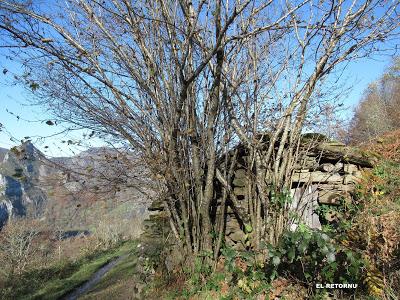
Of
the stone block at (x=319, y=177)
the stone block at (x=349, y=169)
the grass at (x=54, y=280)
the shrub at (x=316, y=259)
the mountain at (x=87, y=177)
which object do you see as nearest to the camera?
the shrub at (x=316, y=259)

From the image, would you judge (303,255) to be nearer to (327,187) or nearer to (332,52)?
(327,187)

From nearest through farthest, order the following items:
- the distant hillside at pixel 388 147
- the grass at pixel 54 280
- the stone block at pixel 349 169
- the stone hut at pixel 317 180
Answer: the stone hut at pixel 317 180 → the stone block at pixel 349 169 → the distant hillside at pixel 388 147 → the grass at pixel 54 280

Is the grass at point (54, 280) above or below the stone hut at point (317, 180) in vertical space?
below

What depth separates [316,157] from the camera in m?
5.35

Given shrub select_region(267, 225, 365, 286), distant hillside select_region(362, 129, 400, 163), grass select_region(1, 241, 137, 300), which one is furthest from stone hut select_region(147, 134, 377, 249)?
grass select_region(1, 241, 137, 300)

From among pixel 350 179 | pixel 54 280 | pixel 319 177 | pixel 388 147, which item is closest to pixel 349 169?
pixel 350 179

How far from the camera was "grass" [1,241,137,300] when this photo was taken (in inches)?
461

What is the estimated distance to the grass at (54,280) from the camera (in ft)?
38.4

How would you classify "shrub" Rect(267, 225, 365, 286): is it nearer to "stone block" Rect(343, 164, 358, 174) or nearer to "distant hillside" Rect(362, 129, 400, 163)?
"stone block" Rect(343, 164, 358, 174)

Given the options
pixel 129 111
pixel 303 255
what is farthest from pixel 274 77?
pixel 303 255

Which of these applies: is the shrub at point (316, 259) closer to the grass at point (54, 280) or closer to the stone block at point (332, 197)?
the stone block at point (332, 197)

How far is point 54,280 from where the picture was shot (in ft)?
47.1

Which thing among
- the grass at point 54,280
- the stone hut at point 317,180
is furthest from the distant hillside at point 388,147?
the grass at point 54,280

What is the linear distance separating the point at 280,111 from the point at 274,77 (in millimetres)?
704
